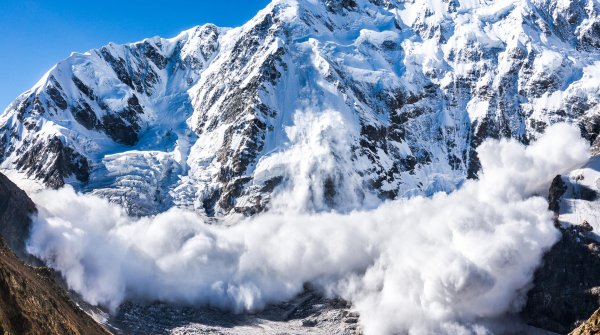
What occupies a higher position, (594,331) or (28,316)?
(28,316)

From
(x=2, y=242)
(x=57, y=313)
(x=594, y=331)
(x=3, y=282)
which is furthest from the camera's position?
(x=2, y=242)

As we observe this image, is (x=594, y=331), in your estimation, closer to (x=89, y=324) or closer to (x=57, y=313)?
(x=57, y=313)

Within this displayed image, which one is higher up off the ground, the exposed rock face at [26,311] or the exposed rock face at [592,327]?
the exposed rock face at [26,311]

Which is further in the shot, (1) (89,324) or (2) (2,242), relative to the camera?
(1) (89,324)

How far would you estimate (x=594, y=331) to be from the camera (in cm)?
3891

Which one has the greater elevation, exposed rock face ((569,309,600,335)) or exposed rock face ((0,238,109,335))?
exposed rock face ((0,238,109,335))

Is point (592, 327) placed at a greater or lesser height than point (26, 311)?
lesser

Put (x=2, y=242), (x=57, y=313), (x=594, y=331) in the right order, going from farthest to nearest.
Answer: (x=2, y=242), (x=57, y=313), (x=594, y=331)

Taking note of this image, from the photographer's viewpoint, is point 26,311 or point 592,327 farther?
point 26,311

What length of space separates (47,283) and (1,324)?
161 ft

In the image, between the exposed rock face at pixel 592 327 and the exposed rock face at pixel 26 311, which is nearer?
the exposed rock face at pixel 592 327

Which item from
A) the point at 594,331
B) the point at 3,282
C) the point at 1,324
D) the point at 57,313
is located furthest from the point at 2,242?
the point at 594,331

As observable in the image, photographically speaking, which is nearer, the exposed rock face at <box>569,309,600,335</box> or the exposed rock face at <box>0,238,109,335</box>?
the exposed rock face at <box>569,309,600,335</box>

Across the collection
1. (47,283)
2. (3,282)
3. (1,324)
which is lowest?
(1,324)
